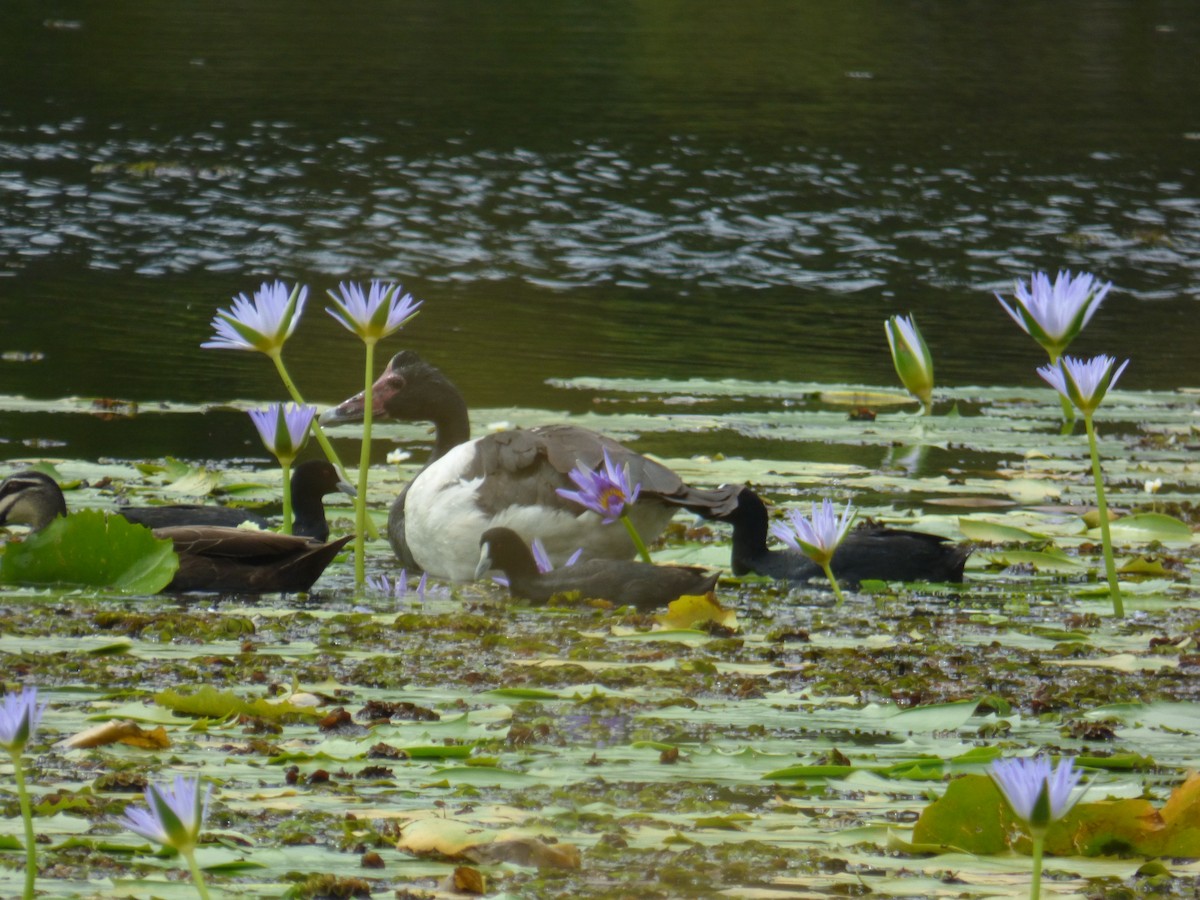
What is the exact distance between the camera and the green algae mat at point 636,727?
2.14m

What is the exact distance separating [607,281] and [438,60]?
8.43 m

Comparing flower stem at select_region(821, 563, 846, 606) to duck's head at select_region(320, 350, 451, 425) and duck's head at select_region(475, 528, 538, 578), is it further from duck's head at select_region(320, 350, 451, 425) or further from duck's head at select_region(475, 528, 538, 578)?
duck's head at select_region(320, 350, 451, 425)

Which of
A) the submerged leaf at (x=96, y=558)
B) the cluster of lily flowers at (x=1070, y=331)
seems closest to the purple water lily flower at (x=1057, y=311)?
the cluster of lily flowers at (x=1070, y=331)

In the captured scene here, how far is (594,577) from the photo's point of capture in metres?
4.12

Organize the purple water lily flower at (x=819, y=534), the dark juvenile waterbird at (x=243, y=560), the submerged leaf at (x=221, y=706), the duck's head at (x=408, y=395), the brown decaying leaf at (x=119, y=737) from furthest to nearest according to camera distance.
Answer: the duck's head at (x=408, y=395)
the dark juvenile waterbird at (x=243, y=560)
the purple water lily flower at (x=819, y=534)
the submerged leaf at (x=221, y=706)
the brown decaying leaf at (x=119, y=737)

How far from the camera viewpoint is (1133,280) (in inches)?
524

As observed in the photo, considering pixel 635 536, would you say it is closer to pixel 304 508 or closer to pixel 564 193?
pixel 304 508

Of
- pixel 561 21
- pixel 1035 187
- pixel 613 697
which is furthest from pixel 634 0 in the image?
pixel 613 697

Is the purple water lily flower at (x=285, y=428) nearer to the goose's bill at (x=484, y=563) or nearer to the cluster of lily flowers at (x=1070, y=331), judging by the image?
the goose's bill at (x=484, y=563)

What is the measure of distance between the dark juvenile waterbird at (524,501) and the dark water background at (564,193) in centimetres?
182

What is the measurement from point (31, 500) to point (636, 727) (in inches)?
88.2

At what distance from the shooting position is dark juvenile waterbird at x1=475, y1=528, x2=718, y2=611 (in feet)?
13.2

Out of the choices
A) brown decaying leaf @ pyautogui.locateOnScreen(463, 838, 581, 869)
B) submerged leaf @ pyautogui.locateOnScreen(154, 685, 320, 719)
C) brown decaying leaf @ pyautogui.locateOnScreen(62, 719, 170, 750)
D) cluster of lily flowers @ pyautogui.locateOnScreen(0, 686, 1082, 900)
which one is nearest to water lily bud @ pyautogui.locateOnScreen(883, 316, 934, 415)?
submerged leaf @ pyautogui.locateOnScreen(154, 685, 320, 719)

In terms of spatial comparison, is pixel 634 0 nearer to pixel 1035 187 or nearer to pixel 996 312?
pixel 1035 187
